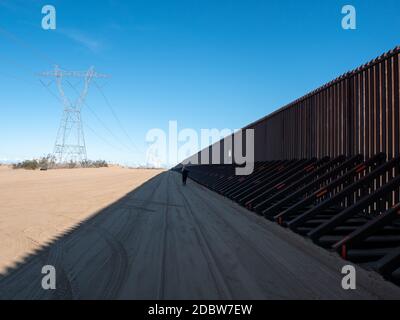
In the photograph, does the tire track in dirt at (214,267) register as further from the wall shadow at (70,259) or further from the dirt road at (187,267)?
the wall shadow at (70,259)

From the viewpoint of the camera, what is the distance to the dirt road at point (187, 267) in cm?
340

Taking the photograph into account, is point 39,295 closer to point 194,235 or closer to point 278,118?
point 194,235

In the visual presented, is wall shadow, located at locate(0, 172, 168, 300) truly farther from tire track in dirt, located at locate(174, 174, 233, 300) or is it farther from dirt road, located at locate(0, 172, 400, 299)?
tire track in dirt, located at locate(174, 174, 233, 300)

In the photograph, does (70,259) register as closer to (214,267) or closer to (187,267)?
(187,267)

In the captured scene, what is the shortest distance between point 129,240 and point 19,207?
22.0 feet

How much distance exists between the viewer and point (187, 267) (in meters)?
4.25

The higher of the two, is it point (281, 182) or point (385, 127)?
point (385, 127)

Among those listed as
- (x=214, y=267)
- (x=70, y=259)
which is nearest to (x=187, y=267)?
(x=214, y=267)

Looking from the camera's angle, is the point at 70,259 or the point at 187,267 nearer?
the point at 187,267

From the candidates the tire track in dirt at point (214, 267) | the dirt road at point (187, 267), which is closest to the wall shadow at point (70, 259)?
the dirt road at point (187, 267)

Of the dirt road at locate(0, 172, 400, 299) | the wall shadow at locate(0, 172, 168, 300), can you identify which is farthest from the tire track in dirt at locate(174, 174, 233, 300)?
the wall shadow at locate(0, 172, 168, 300)

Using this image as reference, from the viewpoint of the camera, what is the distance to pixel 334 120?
27.8 ft

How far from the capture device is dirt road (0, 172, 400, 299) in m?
3.40
